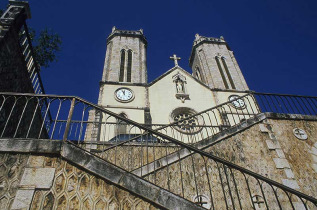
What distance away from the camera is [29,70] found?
28.4ft

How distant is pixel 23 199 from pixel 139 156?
5.77 m

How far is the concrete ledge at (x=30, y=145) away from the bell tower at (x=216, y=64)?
17990 millimetres

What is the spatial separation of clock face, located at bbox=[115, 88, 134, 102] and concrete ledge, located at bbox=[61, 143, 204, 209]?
13.3 meters

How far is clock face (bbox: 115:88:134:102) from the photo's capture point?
673 inches

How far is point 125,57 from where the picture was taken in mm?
21359

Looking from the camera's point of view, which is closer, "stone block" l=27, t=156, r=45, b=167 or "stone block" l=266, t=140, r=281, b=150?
"stone block" l=27, t=156, r=45, b=167

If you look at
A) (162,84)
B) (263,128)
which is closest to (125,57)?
(162,84)

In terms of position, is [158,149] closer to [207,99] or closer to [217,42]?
[207,99]

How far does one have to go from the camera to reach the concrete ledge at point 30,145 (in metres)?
3.77

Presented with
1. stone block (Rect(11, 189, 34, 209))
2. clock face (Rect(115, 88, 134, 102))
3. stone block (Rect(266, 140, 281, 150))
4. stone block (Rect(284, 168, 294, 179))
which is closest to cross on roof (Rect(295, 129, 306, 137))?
stone block (Rect(266, 140, 281, 150))

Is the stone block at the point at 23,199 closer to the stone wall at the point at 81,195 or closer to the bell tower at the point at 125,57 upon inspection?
the stone wall at the point at 81,195

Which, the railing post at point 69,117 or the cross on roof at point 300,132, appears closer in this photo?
the railing post at point 69,117

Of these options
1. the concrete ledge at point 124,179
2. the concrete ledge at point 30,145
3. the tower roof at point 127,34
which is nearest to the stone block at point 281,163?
the concrete ledge at point 124,179

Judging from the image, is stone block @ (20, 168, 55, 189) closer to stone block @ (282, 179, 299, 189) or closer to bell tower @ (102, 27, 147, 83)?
stone block @ (282, 179, 299, 189)
